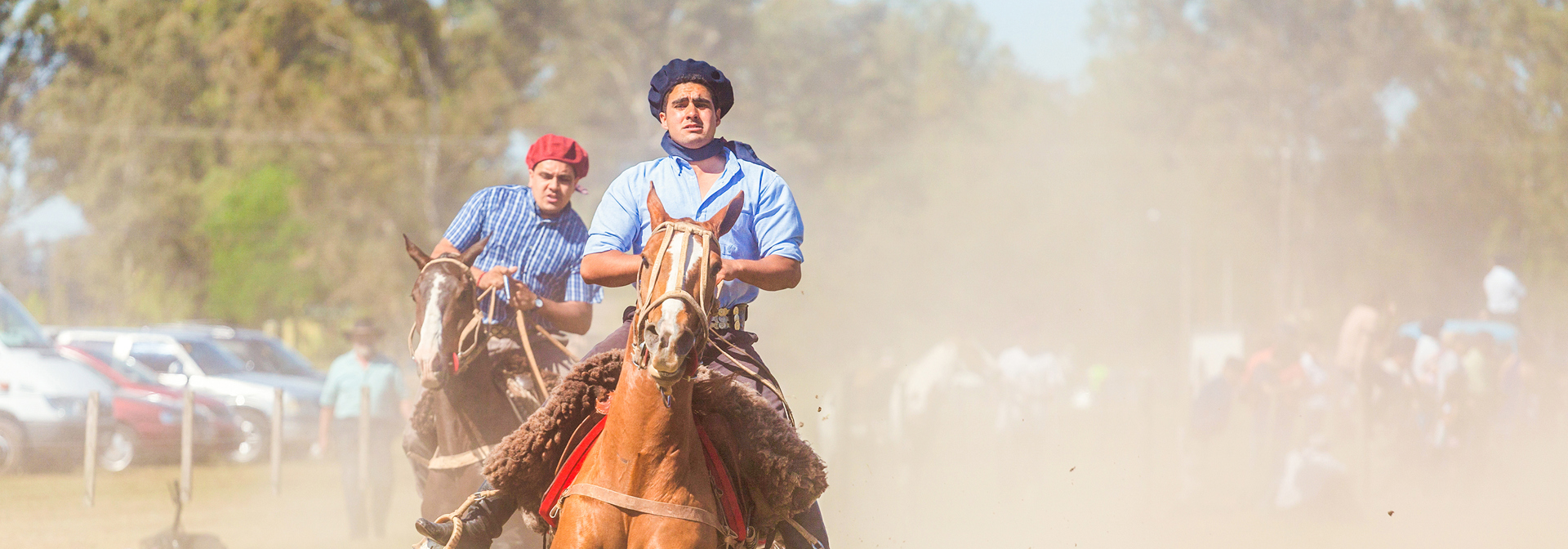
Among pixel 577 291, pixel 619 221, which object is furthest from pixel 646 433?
pixel 577 291

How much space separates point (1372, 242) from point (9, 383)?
3004cm

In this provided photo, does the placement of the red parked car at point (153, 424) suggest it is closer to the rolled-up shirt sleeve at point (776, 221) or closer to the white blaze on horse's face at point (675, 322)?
the rolled-up shirt sleeve at point (776, 221)

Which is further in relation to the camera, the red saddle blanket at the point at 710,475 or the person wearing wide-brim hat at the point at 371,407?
the person wearing wide-brim hat at the point at 371,407

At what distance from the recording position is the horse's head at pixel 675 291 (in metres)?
3.78

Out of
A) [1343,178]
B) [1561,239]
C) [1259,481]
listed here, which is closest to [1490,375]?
[1259,481]

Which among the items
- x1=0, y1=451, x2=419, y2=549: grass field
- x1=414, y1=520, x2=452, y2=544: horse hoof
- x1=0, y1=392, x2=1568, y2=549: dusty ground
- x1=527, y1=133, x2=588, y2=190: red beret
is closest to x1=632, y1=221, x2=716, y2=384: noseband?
x1=414, y1=520, x2=452, y2=544: horse hoof

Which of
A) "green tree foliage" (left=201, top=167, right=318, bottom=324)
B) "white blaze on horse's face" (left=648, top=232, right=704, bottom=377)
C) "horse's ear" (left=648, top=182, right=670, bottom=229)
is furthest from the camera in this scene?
"green tree foliage" (left=201, top=167, right=318, bottom=324)

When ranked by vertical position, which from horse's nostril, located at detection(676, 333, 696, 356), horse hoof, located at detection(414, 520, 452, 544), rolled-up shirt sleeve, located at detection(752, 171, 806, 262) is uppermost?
rolled-up shirt sleeve, located at detection(752, 171, 806, 262)

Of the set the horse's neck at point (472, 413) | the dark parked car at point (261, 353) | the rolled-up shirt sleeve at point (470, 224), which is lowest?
the horse's neck at point (472, 413)

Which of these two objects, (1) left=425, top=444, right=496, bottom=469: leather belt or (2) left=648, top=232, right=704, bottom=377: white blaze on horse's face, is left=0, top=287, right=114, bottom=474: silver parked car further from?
(2) left=648, top=232, right=704, bottom=377: white blaze on horse's face

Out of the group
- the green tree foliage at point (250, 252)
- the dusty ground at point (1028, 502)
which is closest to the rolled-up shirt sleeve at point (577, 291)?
the dusty ground at point (1028, 502)

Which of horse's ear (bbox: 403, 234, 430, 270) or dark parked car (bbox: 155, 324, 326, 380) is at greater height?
dark parked car (bbox: 155, 324, 326, 380)

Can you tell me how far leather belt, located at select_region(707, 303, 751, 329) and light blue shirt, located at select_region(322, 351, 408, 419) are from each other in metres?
10.3

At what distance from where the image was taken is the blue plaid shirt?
7.32 m
